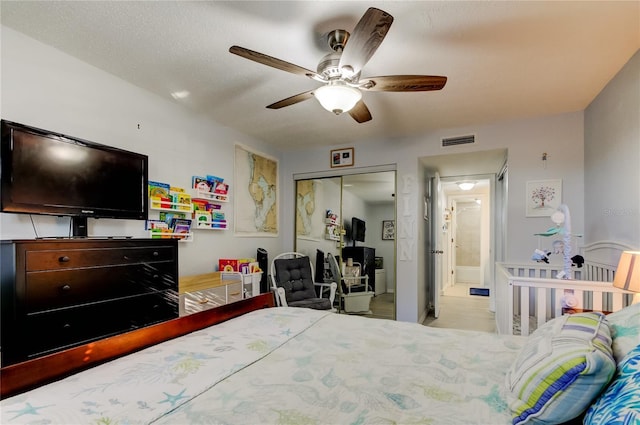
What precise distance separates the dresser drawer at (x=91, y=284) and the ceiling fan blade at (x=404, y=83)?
1.95 metres

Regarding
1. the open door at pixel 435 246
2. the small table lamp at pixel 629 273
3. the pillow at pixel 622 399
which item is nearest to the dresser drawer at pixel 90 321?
the pillow at pixel 622 399

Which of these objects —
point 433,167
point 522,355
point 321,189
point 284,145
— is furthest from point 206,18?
point 433,167

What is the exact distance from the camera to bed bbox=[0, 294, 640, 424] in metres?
0.90

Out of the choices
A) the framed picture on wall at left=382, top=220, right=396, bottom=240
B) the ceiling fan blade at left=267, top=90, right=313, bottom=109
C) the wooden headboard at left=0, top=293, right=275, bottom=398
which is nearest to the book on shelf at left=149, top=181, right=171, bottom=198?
the ceiling fan blade at left=267, top=90, right=313, bottom=109

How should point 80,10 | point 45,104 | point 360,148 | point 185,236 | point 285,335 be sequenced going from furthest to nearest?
point 360,148, point 185,236, point 45,104, point 80,10, point 285,335

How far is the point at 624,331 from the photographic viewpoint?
1025 mm

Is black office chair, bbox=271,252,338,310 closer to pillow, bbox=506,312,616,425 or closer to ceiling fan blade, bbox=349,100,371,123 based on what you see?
ceiling fan blade, bbox=349,100,371,123

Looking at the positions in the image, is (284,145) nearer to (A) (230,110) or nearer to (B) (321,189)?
(B) (321,189)

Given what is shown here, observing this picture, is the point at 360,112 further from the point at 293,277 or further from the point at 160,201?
the point at 293,277

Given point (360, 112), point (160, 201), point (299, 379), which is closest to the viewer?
point (299, 379)

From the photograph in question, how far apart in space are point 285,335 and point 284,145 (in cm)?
332

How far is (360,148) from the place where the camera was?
14.3 ft

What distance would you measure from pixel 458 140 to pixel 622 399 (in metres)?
3.49

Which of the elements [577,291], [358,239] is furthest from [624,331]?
[358,239]
